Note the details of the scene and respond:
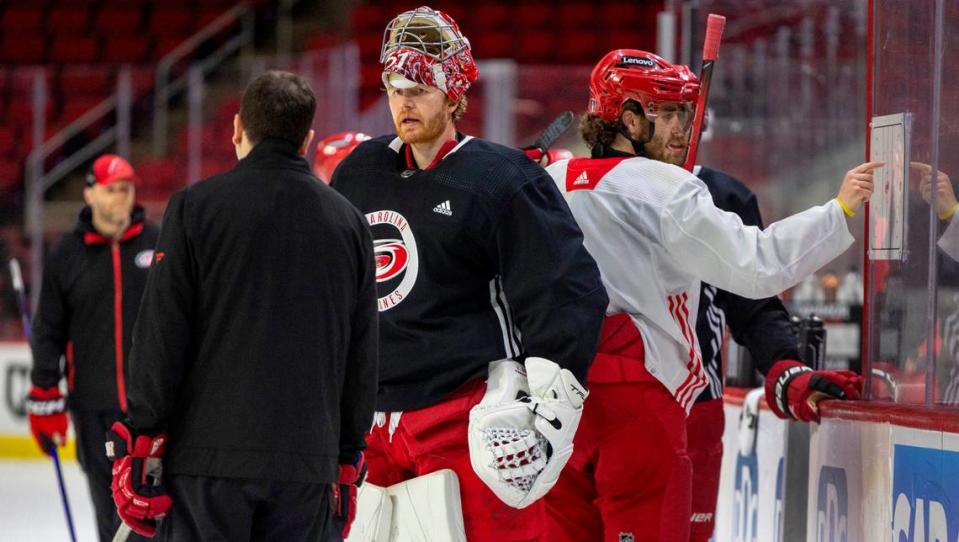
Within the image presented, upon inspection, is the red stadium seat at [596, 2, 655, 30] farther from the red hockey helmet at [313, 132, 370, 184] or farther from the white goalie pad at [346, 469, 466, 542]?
the white goalie pad at [346, 469, 466, 542]

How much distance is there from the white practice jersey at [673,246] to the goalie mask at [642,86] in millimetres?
142

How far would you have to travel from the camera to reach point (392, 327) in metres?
2.53

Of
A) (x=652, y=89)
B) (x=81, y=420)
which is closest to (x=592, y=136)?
(x=652, y=89)

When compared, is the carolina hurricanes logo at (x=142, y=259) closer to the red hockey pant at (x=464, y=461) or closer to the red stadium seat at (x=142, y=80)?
the red hockey pant at (x=464, y=461)

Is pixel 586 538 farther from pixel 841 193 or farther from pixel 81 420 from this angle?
pixel 81 420

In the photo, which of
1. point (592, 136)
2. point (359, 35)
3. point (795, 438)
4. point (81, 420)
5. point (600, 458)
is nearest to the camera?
point (600, 458)

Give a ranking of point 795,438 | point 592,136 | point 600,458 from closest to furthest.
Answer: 1. point 600,458
2. point 592,136
3. point 795,438

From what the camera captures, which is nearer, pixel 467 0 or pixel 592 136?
pixel 592 136

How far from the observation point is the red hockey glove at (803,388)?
294 cm

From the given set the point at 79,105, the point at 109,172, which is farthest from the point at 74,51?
the point at 109,172

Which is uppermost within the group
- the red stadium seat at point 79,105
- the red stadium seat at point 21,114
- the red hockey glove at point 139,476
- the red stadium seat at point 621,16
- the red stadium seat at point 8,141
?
the red stadium seat at point 621,16

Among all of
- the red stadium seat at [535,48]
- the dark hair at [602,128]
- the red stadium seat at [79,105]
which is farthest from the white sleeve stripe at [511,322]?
the red stadium seat at [535,48]

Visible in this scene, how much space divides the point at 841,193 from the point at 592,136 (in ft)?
1.57

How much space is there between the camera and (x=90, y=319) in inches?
185
